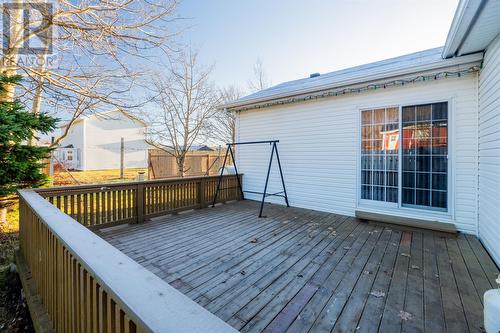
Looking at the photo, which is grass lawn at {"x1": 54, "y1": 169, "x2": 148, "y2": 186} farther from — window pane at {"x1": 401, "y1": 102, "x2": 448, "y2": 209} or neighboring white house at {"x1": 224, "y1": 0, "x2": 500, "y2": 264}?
window pane at {"x1": 401, "y1": 102, "x2": 448, "y2": 209}

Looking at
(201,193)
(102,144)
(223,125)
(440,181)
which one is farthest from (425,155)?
(102,144)

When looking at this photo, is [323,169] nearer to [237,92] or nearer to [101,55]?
[101,55]

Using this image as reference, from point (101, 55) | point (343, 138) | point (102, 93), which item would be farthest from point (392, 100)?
point (102, 93)

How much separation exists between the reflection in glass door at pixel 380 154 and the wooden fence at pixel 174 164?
495 centimetres

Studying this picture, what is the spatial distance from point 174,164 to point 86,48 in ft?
19.1

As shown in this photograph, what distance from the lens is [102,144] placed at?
18.2 metres

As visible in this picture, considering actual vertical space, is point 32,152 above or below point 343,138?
below

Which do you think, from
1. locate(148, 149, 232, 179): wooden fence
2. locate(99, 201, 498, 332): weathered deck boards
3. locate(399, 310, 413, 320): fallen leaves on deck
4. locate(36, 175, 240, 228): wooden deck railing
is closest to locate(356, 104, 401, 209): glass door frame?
locate(99, 201, 498, 332): weathered deck boards

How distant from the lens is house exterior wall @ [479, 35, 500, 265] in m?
2.84

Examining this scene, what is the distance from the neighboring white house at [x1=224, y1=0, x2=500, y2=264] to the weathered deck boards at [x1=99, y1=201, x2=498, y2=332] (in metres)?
0.62

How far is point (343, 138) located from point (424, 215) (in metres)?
2.01

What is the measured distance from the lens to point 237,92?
1519cm

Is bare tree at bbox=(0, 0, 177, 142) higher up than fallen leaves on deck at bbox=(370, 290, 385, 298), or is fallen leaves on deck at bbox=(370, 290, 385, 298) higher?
bare tree at bbox=(0, 0, 177, 142)

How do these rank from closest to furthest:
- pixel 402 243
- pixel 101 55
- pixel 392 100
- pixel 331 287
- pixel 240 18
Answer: pixel 331 287, pixel 402 243, pixel 392 100, pixel 101 55, pixel 240 18
